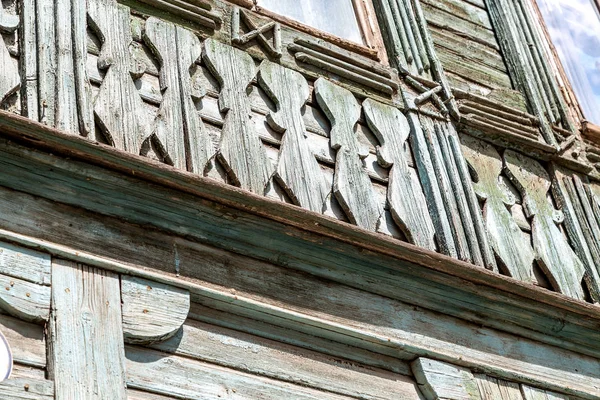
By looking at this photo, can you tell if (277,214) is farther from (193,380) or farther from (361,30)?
(361,30)

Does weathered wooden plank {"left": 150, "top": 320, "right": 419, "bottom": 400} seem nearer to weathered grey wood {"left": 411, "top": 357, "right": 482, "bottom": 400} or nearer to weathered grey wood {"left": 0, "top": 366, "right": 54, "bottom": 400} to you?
weathered grey wood {"left": 411, "top": 357, "right": 482, "bottom": 400}

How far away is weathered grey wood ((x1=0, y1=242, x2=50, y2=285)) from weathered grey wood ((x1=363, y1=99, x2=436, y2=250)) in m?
1.91

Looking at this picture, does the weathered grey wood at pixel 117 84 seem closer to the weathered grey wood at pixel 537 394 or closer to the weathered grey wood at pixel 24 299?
the weathered grey wood at pixel 24 299

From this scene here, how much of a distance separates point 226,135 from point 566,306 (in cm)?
184

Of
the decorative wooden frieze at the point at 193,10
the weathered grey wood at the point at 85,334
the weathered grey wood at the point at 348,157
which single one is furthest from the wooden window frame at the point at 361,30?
the weathered grey wood at the point at 85,334

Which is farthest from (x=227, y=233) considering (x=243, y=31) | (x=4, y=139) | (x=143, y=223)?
(x=243, y=31)

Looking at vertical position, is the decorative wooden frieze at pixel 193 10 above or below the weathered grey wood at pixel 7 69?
above

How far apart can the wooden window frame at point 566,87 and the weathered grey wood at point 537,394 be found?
7.12ft

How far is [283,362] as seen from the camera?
15.5ft

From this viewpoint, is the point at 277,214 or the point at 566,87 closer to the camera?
the point at 277,214

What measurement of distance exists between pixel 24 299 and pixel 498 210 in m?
2.85

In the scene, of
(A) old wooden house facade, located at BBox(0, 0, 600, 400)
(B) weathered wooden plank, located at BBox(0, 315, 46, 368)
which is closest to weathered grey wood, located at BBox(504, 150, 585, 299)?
(A) old wooden house facade, located at BBox(0, 0, 600, 400)

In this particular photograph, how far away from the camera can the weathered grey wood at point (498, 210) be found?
19.5 feet

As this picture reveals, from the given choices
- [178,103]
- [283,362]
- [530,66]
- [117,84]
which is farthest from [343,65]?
[283,362]
